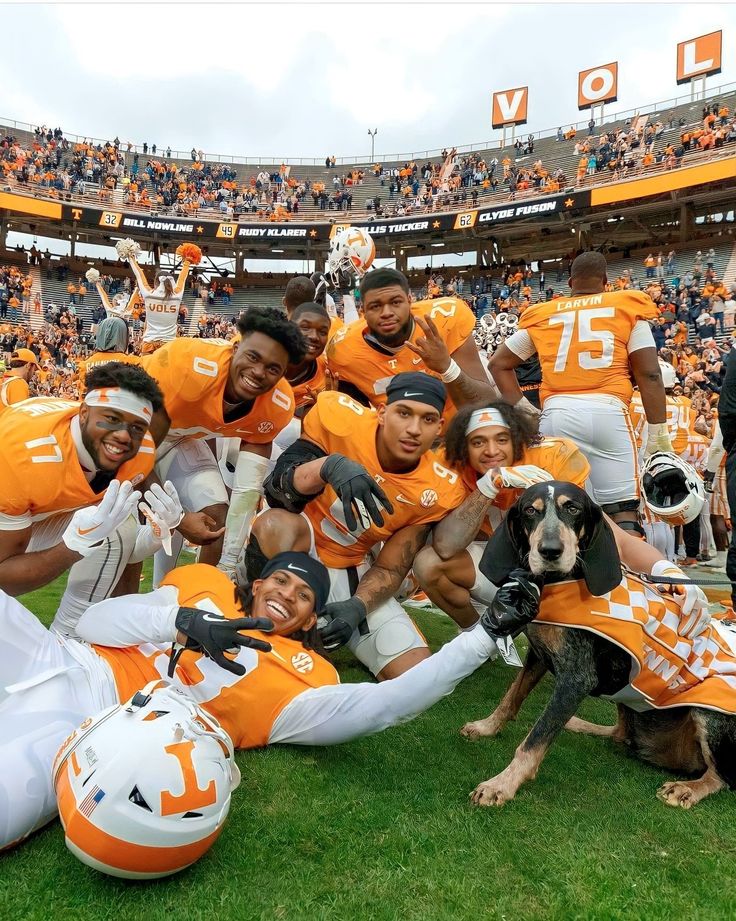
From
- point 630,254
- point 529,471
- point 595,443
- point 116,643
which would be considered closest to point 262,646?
point 116,643

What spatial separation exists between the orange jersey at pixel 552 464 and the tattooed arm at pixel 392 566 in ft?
1.32

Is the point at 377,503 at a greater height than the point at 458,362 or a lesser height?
lesser

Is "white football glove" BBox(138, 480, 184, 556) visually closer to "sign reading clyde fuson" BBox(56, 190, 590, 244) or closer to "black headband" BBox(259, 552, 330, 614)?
"black headband" BBox(259, 552, 330, 614)

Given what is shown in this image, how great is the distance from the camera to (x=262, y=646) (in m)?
2.29

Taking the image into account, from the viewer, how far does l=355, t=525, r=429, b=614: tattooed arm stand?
348 centimetres

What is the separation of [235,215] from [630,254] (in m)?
17.3

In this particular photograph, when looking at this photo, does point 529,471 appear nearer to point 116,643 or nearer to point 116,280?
point 116,643

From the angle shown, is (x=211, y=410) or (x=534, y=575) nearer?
(x=534, y=575)

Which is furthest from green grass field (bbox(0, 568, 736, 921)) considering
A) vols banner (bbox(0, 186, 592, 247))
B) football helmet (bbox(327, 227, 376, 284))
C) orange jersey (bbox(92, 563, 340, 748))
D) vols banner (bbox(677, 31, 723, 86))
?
vols banner (bbox(677, 31, 723, 86))

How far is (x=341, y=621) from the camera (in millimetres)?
3080

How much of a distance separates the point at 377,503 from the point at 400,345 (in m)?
1.53

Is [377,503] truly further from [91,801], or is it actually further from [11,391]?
[11,391]

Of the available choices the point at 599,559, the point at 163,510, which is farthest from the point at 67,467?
the point at 599,559

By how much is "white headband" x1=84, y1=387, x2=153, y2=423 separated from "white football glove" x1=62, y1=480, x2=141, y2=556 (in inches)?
15.6
